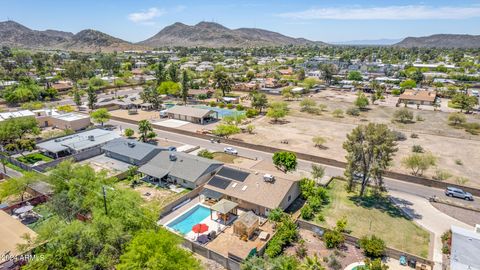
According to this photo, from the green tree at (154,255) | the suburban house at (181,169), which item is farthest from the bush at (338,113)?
the green tree at (154,255)

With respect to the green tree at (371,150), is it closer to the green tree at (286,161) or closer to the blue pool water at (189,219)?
the green tree at (286,161)

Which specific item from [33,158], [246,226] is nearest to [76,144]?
[33,158]

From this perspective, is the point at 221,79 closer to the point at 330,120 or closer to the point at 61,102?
the point at 330,120

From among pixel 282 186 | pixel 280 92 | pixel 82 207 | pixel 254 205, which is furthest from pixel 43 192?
pixel 280 92

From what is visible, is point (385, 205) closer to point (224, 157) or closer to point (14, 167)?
point (224, 157)

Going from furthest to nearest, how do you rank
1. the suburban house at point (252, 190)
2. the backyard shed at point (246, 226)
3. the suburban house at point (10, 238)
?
the suburban house at point (252, 190), the backyard shed at point (246, 226), the suburban house at point (10, 238)

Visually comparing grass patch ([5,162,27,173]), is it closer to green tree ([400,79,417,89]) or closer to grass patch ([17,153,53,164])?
grass patch ([17,153,53,164])
